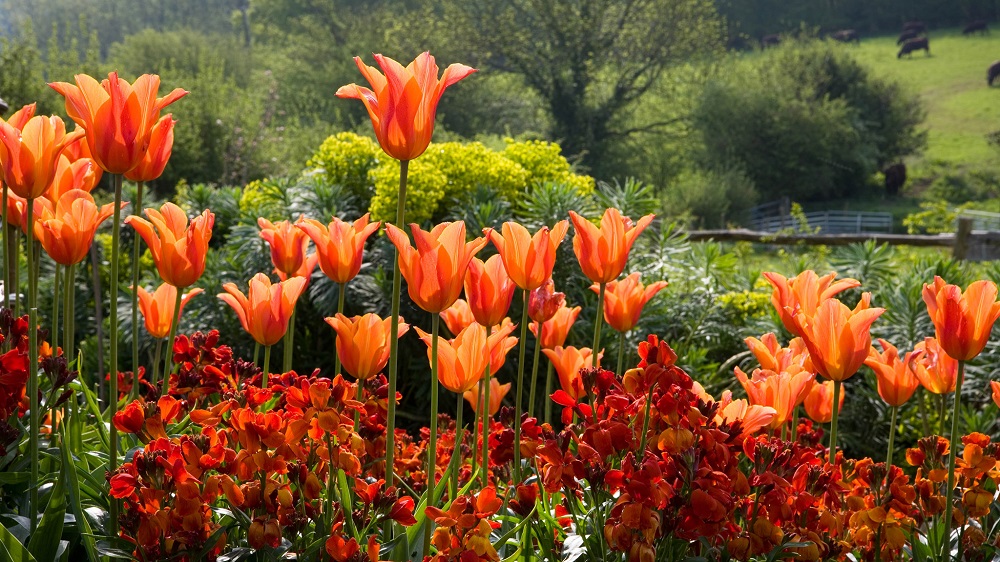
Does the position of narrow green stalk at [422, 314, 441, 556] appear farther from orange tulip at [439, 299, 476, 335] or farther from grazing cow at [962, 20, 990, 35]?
grazing cow at [962, 20, 990, 35]

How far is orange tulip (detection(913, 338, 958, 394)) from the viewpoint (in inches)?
69.7

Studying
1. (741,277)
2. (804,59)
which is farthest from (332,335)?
(804,59)

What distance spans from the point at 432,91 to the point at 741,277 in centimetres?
429

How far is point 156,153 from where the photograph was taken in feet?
5.33

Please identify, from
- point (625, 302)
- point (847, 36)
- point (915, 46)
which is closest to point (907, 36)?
point (915, 46)

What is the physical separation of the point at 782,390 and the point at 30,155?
127 centimetres

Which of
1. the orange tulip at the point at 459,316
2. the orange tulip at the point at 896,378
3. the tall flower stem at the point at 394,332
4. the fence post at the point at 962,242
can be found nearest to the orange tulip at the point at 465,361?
the tall flower stem at the point at 394,332

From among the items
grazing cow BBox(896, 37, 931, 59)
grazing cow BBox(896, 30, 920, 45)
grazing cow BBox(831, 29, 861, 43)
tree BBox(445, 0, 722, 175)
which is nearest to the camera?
tree BBox(445, 0, 722, 175)

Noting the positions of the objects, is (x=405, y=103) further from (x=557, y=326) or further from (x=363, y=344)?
(x=557, y=326)

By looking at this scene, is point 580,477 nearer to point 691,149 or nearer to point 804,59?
point 691,149

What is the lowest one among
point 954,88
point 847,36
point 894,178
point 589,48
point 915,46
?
point 894,178

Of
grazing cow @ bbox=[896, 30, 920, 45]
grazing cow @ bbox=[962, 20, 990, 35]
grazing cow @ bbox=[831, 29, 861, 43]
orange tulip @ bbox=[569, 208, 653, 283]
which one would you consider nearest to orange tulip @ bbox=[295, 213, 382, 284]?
orange tulip @ bbox=[569, 208, 653, 283]

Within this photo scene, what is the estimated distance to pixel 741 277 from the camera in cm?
530

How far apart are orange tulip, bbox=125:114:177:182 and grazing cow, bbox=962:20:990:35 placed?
63.3 metres
